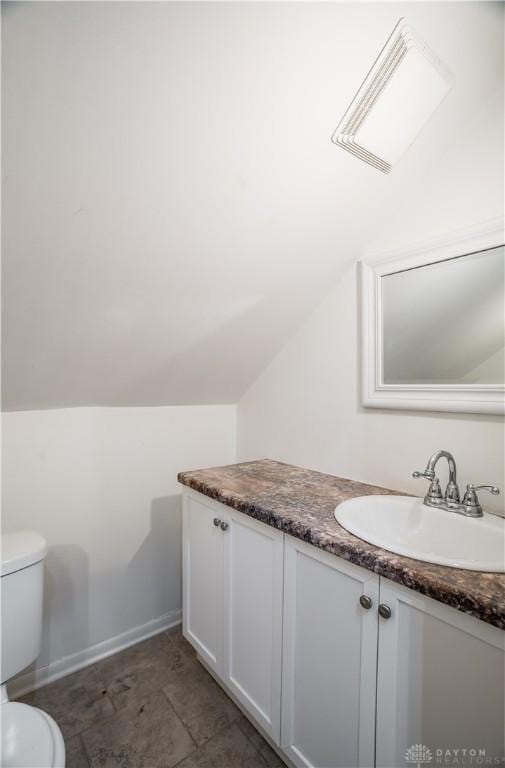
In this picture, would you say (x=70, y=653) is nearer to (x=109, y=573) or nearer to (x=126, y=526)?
(x=109, y=573)

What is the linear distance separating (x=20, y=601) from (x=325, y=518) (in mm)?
1091

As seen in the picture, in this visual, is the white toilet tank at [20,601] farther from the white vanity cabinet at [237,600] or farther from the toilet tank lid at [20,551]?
the white vanity cabinet at [237,600]

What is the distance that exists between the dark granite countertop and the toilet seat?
29.0 inches

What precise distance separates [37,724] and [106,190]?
4.64 ft

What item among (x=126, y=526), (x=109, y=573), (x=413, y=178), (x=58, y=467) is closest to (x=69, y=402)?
(x=58, y=467)

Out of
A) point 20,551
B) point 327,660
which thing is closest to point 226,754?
point 327,660

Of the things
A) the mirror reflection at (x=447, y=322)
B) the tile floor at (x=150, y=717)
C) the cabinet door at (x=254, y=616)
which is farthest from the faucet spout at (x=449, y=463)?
the tile floor at (x=150, y=717)

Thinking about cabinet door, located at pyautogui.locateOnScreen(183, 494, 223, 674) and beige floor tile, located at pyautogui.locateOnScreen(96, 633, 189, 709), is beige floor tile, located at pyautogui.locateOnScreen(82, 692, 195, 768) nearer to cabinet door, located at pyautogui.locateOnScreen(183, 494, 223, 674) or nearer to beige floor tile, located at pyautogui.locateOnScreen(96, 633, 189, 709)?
beige floor tile, located at pyautogui.locateOnScreen(96, 633, 189, 709)

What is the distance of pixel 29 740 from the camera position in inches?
33.8

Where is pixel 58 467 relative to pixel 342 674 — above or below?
above

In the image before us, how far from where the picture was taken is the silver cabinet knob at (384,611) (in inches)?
33.0

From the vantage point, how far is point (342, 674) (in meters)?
0.95

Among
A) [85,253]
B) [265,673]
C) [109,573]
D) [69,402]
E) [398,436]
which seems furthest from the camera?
[109,573]

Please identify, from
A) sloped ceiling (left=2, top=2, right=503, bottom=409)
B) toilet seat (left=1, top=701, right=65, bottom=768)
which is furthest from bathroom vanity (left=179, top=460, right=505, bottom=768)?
sloped ceiling (left=2, top=2, right=503, bottom=409)
